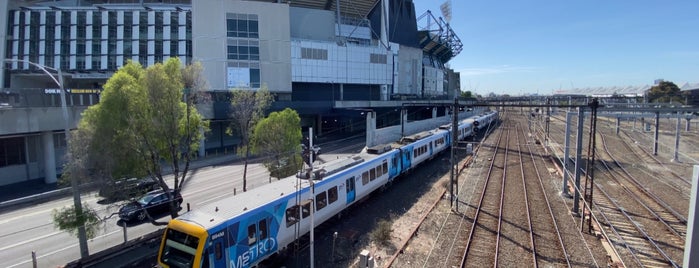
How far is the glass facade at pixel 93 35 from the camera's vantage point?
58219 mm

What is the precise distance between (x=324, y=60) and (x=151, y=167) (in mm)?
49679

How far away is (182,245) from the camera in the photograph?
10391 millimetres

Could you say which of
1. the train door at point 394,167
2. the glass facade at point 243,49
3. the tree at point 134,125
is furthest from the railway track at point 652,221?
the glass facade at point 243,49

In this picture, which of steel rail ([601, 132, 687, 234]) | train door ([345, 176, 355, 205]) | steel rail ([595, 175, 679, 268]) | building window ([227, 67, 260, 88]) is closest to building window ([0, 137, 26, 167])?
building window ([227, 67, 260, 88])

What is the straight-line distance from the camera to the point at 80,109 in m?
28.7

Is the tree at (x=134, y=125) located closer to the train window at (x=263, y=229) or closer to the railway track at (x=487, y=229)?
the train window at (x=263, y=229)

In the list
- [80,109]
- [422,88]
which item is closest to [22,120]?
[80,109]

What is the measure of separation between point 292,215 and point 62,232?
12200 mm

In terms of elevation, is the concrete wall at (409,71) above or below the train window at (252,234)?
above

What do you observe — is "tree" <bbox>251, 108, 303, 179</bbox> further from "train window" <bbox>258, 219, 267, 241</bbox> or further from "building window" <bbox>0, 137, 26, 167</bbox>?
"building window" <bbox>0, 137, 26, 167</bbox>

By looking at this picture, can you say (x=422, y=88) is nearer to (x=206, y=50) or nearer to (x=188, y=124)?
(x=206, y=50)

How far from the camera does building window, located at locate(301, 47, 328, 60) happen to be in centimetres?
5910

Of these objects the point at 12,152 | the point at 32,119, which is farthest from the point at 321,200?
the point at 12,152

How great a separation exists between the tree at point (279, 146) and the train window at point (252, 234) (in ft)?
29.4
